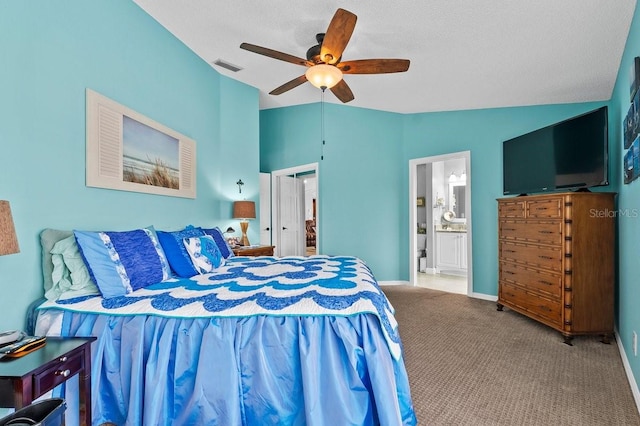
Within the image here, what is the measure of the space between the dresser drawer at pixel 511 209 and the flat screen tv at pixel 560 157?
25 centimetres

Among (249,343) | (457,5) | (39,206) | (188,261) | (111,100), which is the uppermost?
(457,5)

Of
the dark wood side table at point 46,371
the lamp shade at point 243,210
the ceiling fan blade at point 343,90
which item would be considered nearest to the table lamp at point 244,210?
Answer: the lamp shade at point 243,210

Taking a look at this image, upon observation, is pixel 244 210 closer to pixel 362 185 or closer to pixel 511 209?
pixel 362 185

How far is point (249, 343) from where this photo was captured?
1521 mm

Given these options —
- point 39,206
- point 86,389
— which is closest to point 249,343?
point 86,389

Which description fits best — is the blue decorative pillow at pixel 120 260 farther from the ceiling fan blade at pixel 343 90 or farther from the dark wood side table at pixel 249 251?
the ceiling fan blade at pixel 343 90

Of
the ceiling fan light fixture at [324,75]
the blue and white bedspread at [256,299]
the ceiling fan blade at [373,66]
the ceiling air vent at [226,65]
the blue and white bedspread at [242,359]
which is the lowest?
the blue and white bedspread at [242,359]

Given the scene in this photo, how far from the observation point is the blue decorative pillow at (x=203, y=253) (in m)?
2.49

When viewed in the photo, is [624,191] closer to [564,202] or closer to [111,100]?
[564,202]

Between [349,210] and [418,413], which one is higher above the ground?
[349,210]

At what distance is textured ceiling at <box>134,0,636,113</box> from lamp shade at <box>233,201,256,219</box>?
5.21 ft

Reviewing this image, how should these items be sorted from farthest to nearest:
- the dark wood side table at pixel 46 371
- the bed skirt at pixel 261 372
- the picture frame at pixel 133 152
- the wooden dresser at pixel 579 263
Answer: the wooden dresser at pixel 579 263 < the picture frame at pixel 133 152 < the bed skirt at pixel 261 372 < the dark wood side table at pixel 46 371

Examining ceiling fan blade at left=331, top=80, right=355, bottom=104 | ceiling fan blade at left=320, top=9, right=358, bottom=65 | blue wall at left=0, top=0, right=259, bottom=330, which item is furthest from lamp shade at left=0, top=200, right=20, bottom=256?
ceiling fan blade at left=331, top=80, right=355, bottom=104

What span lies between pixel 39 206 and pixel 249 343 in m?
1.47
